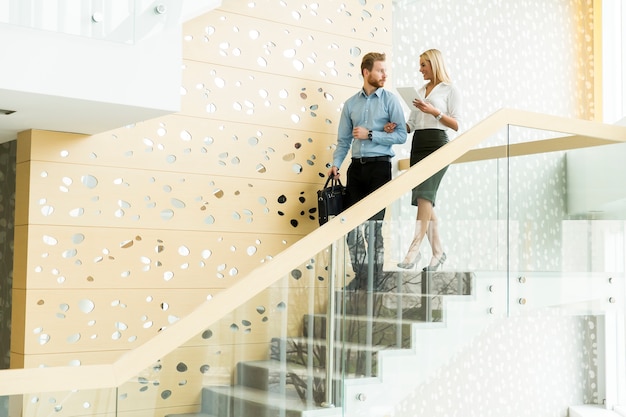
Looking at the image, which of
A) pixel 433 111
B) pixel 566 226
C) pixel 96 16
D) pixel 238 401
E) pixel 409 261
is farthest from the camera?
pixel 433 111

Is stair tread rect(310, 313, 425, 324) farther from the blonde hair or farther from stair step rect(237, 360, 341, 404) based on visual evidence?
the blonde hair

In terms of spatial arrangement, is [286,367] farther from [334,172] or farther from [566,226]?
[334,172]

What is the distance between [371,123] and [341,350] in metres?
2.22

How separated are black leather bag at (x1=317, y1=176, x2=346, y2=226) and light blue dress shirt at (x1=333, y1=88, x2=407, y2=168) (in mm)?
178

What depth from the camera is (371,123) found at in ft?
19.4

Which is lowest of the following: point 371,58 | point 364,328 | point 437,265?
point 364,328

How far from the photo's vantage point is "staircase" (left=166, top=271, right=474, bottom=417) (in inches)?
147

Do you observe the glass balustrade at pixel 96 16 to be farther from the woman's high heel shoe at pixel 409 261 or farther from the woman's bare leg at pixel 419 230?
the woman's high heel shoe at pixel 409 261

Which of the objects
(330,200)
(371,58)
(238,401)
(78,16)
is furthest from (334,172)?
(238,401)

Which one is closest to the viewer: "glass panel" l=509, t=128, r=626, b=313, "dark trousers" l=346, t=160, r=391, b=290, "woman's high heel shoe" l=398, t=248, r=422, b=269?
"dark trousers" l=346, t=160, r=391, b=290

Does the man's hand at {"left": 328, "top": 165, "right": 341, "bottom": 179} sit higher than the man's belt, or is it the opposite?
the man's belt

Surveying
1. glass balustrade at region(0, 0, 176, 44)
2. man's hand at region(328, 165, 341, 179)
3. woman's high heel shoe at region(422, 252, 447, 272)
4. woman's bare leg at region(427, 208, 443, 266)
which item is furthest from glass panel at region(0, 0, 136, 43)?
man's hand at region(328, 165, 341, 179)

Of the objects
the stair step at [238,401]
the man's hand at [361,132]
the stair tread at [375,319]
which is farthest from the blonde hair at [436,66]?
the stair step at [238,401]

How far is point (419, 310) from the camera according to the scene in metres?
4.52
